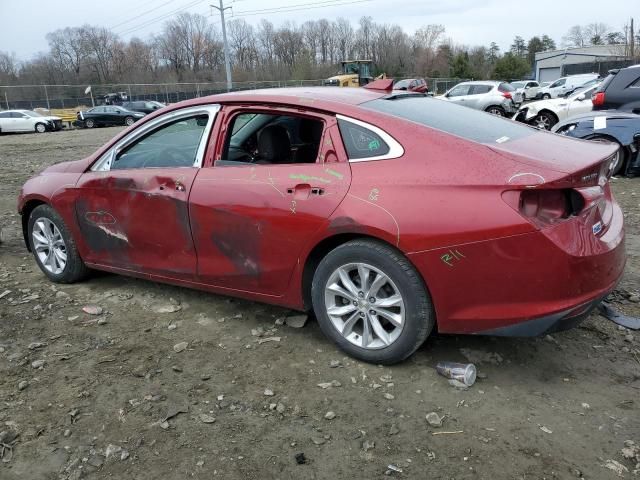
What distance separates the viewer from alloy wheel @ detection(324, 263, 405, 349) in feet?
9.98

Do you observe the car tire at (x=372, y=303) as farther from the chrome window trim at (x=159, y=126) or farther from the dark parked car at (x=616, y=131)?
the dark parked car at (x=616, y=131)

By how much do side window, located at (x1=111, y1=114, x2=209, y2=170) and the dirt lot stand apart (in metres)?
1.11

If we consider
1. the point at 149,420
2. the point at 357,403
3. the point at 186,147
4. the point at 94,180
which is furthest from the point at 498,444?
the point at 94,180

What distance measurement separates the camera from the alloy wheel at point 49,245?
470 cm

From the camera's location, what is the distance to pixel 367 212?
2.95 m

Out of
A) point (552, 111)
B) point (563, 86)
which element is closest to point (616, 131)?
point (552, 111)

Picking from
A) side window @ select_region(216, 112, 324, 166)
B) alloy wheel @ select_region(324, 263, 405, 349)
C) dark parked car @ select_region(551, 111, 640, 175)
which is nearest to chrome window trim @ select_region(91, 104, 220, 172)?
side window @ select_region(216, 112, 324, 166)

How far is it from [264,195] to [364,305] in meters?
0.89

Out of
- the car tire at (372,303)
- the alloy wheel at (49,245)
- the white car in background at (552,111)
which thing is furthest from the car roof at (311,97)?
the white car in background at (552,111)

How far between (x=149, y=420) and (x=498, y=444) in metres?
1.71

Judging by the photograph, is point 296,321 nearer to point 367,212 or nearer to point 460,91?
point 367,212

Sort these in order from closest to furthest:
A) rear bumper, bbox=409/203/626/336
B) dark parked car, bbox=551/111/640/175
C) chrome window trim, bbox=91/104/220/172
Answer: rear bumper, bbox=409/203/626/336 → chrome window trim, bbox=91/104/220/172 → dark parked car, bbox=551/111/640/175

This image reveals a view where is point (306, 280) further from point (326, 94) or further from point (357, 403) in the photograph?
point (326, 94)

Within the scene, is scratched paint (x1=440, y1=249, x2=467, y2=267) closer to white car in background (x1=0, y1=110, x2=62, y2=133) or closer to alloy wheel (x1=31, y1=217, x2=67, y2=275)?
alloy wheel (x1=31, y1=217, x2=67, y2=275)
